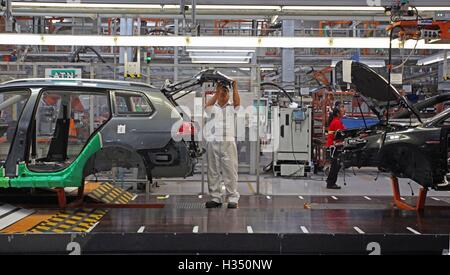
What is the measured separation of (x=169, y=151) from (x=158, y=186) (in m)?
3.61

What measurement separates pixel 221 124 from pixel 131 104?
1188 millimetres

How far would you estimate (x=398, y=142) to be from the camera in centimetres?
475

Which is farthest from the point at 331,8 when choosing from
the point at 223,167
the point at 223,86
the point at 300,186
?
the point at 300,186

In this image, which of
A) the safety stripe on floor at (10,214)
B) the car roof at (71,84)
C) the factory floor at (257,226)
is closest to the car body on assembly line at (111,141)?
the car roof at (71,84)

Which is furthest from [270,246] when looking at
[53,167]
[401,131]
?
[53,167]

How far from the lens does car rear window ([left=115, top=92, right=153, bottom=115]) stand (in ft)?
15.4

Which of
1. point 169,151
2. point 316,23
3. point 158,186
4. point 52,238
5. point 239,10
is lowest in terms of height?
point 158,186

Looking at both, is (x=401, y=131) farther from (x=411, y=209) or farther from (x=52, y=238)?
(x=52, y=238)

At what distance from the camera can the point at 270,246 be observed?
329cm

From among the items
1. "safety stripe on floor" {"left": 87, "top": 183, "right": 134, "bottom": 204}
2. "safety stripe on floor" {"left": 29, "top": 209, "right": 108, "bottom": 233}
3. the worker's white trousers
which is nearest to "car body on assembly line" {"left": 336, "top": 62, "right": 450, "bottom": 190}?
the worker's white trousers

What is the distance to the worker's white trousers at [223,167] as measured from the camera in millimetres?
5008

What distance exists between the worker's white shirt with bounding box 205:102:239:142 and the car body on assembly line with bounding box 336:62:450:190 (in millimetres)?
1329

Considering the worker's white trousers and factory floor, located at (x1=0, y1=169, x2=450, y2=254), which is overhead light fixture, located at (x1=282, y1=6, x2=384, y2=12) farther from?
factory floor, located at (x1=0, y1=169, x2=450, y2=254)

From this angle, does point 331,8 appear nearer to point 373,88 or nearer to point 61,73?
point 373,88
